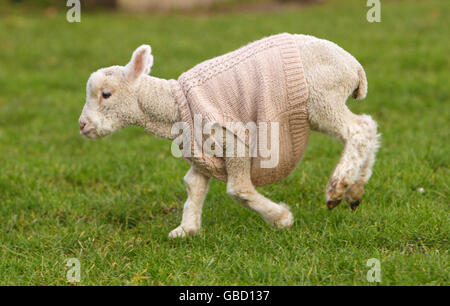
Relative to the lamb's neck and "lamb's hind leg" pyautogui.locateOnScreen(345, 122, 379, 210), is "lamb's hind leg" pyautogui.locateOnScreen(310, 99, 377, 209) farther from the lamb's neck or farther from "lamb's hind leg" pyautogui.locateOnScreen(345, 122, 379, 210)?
the lamb's neck

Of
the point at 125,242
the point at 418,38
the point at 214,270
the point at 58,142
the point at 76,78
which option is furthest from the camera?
the point at 418,38

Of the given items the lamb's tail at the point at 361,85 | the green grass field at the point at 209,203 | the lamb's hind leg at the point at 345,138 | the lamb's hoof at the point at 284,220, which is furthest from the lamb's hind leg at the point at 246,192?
A: the lamb's tail at the point at 361,85

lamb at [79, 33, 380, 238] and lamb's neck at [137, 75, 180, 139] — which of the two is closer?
lamb at [79, 33, 380, 238]

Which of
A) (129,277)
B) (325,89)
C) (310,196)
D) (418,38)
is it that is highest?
(418,38)

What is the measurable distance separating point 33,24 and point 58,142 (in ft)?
20.9

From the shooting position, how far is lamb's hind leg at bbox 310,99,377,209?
→ 3.22 metres

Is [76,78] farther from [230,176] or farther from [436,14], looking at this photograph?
[436,14]

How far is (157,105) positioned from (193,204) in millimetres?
720

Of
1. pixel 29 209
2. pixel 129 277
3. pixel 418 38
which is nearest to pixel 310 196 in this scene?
pixel 129 277

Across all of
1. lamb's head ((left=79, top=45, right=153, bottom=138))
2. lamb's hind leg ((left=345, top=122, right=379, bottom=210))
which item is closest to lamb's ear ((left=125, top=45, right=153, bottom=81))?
lamb's head ((left=79, top=45, right=153, bottom=138))

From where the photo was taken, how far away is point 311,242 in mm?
3434

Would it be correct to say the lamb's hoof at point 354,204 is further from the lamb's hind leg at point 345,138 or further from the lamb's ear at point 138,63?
the lamb's ear at point 138,63

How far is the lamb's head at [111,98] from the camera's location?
331 cm

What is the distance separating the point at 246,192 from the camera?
3418 millimetres
